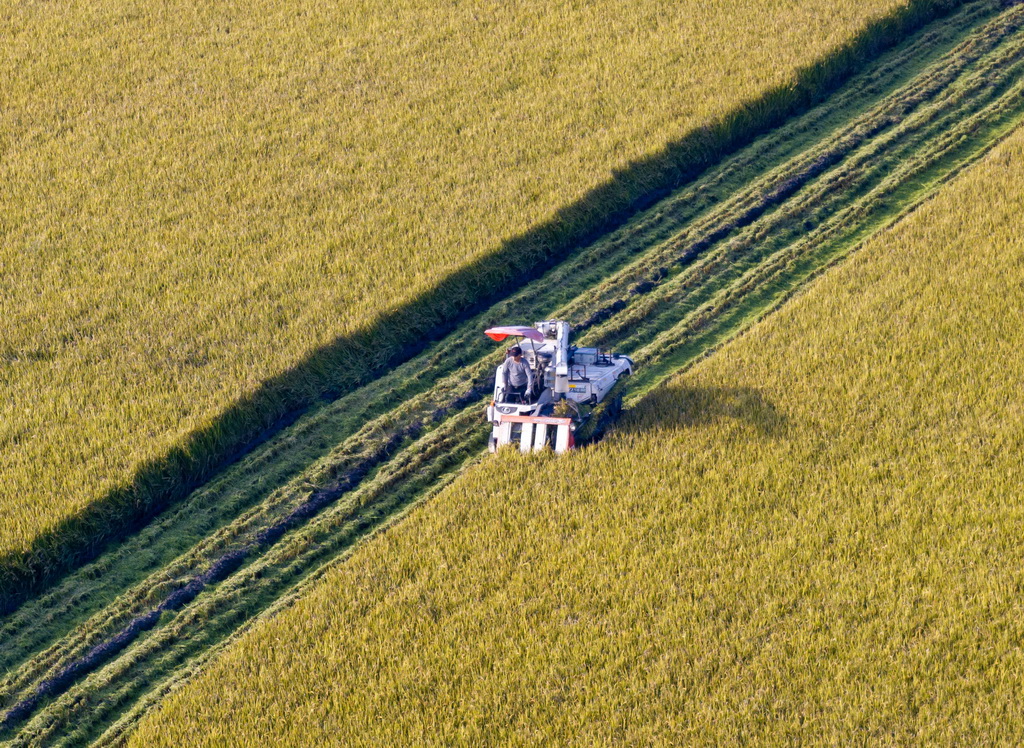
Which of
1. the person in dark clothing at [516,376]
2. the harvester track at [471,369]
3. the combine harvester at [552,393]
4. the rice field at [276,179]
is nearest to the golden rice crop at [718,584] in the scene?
the combine harvester at [552,393]

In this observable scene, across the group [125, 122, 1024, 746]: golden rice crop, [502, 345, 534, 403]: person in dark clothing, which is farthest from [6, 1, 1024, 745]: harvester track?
[502, 345, 534, 403]: person in dark clothing

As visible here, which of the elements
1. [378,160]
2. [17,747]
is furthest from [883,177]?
[17,747]

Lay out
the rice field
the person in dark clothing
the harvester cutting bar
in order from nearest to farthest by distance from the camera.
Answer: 1. the harvester cutting bar
2. the person in dark clothing
3. the rice field

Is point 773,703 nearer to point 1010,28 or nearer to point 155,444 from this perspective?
point 155,444

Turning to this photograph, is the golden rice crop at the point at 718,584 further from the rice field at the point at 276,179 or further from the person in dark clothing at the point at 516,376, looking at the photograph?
the rice field at the point at 276,179

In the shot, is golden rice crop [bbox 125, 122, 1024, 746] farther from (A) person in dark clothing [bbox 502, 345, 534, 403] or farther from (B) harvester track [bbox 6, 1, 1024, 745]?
(A) person in dark clothing [bbox 502, 345, 534, 403]

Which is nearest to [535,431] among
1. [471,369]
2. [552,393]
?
[552,393]
